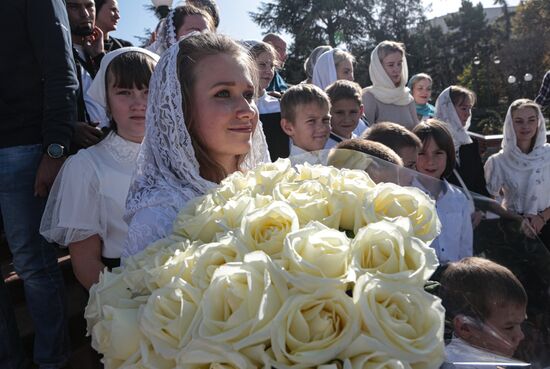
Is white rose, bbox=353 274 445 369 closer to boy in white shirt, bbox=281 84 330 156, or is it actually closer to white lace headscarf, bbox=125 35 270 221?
white lace headscarf, bbox=125 35 270 221

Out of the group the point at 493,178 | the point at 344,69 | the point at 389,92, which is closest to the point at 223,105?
the point at 389,92

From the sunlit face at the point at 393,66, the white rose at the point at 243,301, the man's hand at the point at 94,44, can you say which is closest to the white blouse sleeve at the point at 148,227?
the white rose at the point at 243,301

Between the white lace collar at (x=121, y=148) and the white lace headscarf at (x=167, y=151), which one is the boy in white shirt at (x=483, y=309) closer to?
the white lace headscarf at (x=167, y=151)

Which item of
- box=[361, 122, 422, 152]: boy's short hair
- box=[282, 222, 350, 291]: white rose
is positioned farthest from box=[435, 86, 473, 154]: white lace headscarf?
box=[282, 222, 350, 291]: white rose

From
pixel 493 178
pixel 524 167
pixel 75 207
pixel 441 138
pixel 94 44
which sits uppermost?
pixel 94 44

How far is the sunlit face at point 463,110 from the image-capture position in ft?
20.3

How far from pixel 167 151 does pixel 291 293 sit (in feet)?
3.66

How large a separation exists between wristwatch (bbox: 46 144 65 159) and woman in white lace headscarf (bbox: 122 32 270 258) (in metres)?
1.01

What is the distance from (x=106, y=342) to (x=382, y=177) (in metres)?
0.79

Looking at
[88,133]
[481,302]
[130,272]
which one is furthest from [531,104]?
[130,272]

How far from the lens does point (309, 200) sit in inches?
42.0

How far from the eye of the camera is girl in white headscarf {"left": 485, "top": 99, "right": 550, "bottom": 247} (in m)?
5.53

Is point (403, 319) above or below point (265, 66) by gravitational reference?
below

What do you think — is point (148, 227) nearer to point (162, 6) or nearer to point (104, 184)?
point (104, 184)
